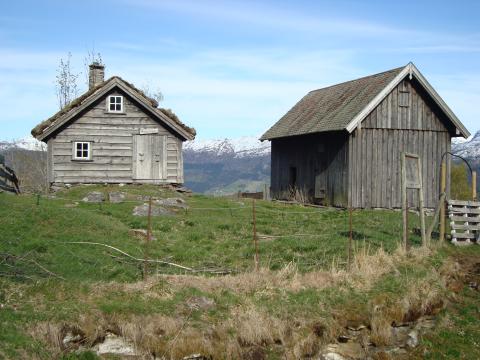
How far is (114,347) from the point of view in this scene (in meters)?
10.2

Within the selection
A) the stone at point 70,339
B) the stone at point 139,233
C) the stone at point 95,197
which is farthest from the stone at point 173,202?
the stone at point 70,339

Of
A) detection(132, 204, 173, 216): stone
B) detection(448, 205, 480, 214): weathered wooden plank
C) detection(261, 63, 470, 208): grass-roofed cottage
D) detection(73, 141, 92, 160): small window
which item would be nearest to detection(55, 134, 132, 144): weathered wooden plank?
detection(73, 141, 92, 160): small window

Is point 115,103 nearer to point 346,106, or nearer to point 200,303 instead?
point 346,106

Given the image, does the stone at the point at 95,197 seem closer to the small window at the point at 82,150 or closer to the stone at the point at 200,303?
the small window at the point at 82,150

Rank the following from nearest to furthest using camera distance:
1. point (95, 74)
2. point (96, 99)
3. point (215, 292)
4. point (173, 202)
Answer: point (215, 292) < point (173, 202) < point (96, 99) < point (95, 74)

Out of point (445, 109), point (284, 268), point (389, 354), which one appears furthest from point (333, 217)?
point (389, 354)

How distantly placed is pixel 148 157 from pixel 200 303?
1870 centimetres

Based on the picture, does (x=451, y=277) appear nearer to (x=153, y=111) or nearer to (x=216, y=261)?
(x=216, y=261)

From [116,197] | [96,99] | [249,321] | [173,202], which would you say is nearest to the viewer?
[249,321]

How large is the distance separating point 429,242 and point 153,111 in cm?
1640

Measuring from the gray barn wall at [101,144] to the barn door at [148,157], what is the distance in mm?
261

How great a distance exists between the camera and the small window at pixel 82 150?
94.6 feet

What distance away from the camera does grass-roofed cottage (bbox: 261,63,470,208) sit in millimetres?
26969

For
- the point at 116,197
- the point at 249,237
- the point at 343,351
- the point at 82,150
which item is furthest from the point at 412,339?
the point at 82,150
